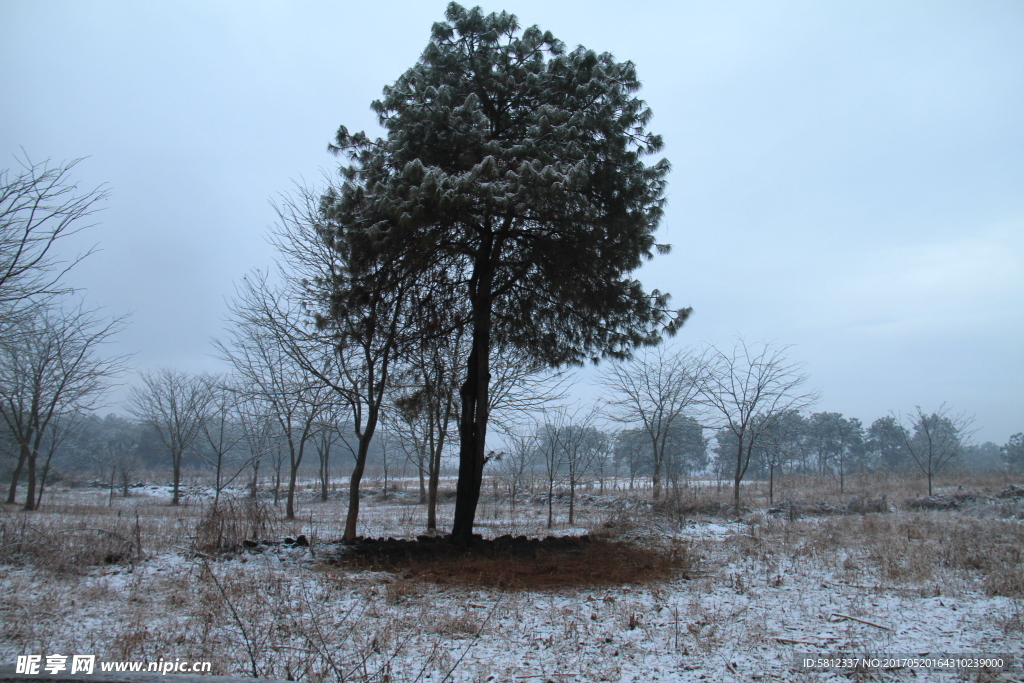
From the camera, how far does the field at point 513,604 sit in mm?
3932

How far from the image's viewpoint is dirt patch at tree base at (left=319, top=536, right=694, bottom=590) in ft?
22.6

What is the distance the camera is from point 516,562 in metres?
7.86

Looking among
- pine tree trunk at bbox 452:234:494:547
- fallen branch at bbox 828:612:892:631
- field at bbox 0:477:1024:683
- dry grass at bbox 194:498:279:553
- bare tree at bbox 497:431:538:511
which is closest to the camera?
field at bbox 0:477:1024:683

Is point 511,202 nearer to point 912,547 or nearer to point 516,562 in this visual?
point 516,562

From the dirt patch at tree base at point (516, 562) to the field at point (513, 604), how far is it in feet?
0.17

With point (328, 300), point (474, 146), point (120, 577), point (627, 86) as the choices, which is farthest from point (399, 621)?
point (627, 86)

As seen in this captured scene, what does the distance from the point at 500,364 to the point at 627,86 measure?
6414 mm

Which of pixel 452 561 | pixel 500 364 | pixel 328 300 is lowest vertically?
pixel 452 561

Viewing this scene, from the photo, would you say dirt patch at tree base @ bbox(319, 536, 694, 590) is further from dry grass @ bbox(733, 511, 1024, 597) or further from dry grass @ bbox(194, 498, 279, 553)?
dry grass @ bbox(733, 511, 1024, 597)

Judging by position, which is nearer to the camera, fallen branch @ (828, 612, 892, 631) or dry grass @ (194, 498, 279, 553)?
fallen branch @ (828, 612, 892, 631)

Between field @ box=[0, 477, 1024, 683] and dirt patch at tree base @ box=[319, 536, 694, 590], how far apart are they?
0.17ft

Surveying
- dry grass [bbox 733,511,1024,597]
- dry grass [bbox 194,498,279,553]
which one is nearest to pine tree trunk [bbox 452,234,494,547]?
dry grass [bbox 194,498,279,553]

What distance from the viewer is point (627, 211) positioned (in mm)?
9031

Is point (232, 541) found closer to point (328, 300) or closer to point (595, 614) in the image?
point (328, 300)
